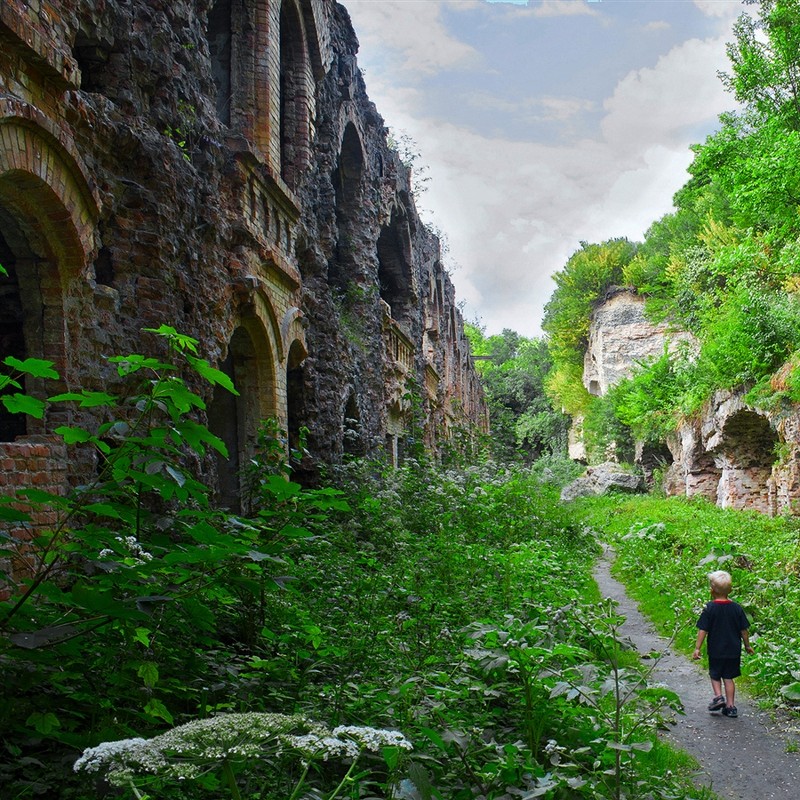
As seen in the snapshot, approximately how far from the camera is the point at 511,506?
41.8 ft

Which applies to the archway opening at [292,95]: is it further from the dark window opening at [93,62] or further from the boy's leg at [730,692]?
the boy's leg at [730,692]

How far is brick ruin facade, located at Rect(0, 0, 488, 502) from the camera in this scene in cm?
461

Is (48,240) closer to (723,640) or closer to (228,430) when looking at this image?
(228,430)

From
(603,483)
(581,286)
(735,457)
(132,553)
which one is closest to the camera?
(132,553)

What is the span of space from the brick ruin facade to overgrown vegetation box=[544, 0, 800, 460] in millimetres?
8019

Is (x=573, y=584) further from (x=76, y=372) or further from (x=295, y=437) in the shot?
(x=76, y=372)

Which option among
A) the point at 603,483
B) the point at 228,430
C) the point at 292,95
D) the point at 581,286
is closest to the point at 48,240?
the point at 228,430

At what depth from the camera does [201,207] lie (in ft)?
21.0

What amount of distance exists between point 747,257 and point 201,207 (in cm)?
1500

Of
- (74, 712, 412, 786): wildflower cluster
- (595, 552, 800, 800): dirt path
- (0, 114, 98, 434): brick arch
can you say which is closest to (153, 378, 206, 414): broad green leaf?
(74, 712, 412, 786): wildflower cluster

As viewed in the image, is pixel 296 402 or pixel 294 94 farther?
pixel 294 94

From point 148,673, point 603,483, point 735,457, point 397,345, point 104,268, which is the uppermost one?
point 397,345

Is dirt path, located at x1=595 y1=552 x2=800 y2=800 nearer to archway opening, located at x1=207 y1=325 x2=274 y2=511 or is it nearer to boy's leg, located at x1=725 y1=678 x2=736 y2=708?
boy's leg, located at x1=725 y1=678 x2=736 y2=708

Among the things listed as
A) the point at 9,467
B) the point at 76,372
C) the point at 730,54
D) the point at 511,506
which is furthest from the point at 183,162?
the point at 730,54
